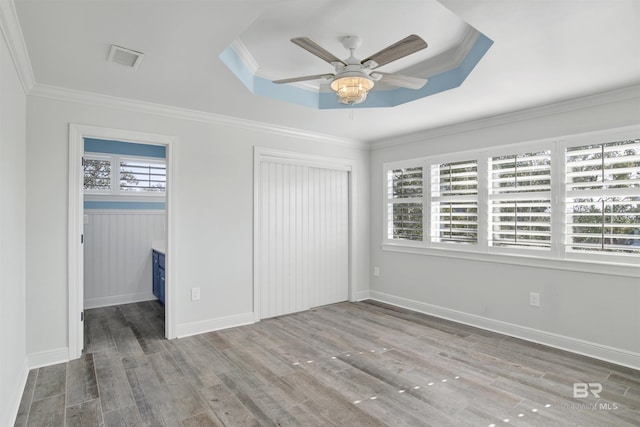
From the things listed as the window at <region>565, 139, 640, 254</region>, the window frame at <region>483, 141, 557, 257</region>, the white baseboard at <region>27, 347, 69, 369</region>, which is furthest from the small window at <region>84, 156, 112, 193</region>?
the window at <region>565, 139, 640, 254</region>

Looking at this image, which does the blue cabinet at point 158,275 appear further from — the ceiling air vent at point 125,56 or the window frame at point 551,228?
the window frame at point 551,228

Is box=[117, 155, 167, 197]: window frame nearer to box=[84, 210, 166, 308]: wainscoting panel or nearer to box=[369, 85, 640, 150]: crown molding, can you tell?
box=[84, 210, 166, 308]: wainscoting panel

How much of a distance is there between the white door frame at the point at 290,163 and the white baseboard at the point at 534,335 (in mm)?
1080

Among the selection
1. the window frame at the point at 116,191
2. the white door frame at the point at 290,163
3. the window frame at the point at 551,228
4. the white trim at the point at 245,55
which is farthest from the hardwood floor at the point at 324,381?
the white trim at the point at 245,55

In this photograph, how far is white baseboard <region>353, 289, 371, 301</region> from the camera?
508 centimetres

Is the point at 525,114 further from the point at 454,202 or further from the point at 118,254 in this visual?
the point at 118,254

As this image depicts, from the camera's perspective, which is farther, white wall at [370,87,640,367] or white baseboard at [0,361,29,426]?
white wall at [370,87,640,367]

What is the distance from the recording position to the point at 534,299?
11.4 ft

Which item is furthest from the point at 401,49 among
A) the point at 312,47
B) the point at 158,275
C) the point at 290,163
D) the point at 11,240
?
the point at 158,275

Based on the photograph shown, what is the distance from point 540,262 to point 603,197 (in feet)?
2.57

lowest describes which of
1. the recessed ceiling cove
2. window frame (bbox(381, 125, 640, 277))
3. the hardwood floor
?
the hardwood floor

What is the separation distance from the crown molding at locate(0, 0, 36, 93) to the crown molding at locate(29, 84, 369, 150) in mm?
214

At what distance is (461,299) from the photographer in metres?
4.09

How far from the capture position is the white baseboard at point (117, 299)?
4676mm
